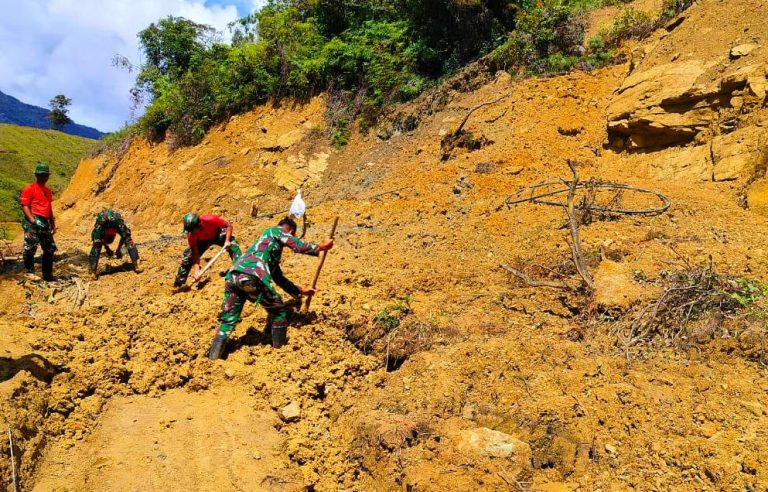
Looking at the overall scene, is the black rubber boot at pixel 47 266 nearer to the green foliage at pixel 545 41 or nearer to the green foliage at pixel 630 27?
the green foliage at pixel 545 41

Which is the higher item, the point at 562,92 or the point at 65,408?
the point at 562,92

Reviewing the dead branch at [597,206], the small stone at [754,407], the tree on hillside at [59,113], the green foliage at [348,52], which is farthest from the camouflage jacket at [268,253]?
the tree on hillside at [59,113]

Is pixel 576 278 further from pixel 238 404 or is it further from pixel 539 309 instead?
pixel 238 404

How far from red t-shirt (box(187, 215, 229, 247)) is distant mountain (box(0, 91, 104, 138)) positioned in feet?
220

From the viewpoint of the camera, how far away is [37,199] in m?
5.71

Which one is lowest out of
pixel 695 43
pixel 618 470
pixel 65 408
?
pixel 618 470

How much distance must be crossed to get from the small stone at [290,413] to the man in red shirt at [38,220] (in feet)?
12.9

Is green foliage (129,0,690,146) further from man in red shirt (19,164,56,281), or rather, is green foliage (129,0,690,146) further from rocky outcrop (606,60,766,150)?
man in red shirt (19,164,56,281)

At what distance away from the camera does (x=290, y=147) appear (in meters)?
11.3

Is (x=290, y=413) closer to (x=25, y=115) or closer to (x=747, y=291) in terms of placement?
(x=747, y=291)

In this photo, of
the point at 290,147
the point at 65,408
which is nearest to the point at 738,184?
the point at 65,408

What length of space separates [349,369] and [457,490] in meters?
1.60

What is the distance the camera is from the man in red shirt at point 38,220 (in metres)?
5.65

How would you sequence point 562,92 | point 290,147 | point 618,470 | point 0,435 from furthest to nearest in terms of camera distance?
1. point 290,147
2. point 562,92
3. point 0,435
4. point 618,470
